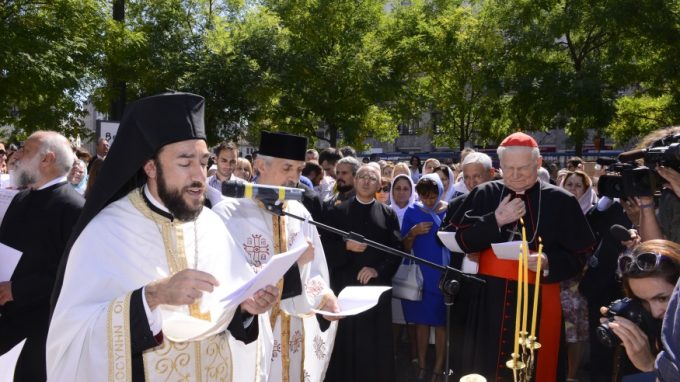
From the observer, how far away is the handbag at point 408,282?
7.11 meters

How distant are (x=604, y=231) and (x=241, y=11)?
2005cm

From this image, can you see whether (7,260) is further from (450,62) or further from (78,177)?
(450,62)

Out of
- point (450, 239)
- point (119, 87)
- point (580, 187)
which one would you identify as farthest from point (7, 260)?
point (119, 87)

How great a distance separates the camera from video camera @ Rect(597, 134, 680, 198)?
3.71 meters

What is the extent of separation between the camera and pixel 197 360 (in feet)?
10.7

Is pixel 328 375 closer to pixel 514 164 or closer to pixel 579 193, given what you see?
pixel 514 164

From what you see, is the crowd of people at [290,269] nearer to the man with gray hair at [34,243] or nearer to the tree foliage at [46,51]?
the man with gray hair at [34,243]

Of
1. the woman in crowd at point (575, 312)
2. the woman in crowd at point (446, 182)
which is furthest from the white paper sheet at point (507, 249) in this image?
the woman in crowd at point (446, 182)

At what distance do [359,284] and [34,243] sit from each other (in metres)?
3.03

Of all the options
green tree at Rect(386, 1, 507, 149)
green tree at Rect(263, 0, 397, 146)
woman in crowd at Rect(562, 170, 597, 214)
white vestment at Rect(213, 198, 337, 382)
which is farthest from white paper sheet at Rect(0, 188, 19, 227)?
green tree at Rect(386, 1, 507, 149)

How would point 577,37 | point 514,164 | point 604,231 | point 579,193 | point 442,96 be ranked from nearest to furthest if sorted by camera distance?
point 514,164 < point 604,231 < point 579,193 < point 577,37 < point 442,96

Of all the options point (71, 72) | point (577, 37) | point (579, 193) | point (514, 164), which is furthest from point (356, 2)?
point (514, 164)

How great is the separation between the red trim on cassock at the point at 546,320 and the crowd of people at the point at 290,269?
0.04 feet

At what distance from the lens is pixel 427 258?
7352 millimetres
